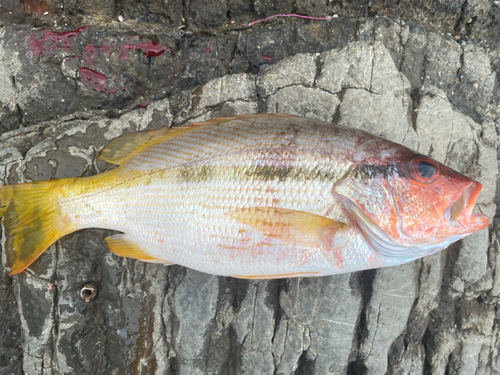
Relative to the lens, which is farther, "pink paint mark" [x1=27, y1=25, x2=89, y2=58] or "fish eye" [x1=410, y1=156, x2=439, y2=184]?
"pink paint mark" [x1=27, y1=25, x2=89, y2=58]

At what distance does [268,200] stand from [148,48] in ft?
6.66

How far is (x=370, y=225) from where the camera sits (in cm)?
180

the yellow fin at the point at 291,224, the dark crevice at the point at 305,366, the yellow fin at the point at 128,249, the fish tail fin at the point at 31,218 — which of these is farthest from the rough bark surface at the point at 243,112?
the yellow fin at the point at 291,224

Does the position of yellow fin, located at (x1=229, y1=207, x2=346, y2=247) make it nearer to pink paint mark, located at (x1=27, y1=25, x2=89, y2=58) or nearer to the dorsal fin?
the dorsal fin

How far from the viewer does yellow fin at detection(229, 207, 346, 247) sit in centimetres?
182

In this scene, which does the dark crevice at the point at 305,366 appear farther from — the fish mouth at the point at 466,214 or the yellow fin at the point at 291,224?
the fish mouth at the point at 466,214

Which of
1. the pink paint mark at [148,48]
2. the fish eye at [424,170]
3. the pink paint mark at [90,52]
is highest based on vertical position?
the pink paint mark at [148,48]

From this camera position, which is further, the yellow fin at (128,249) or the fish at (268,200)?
the yellow fin at (128,249)

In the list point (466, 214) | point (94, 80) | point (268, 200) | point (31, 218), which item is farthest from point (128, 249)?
point (466, 214)

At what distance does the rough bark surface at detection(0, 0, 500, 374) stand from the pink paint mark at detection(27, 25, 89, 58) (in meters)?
0.02

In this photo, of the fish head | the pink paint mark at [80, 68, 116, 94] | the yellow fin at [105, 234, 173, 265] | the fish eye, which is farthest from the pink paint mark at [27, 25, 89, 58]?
the fish eye

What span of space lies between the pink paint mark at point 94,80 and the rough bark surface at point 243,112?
0.01m

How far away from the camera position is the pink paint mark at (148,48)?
9.48 ft

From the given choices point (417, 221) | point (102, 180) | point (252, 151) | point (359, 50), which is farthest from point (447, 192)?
point (102, 180)
